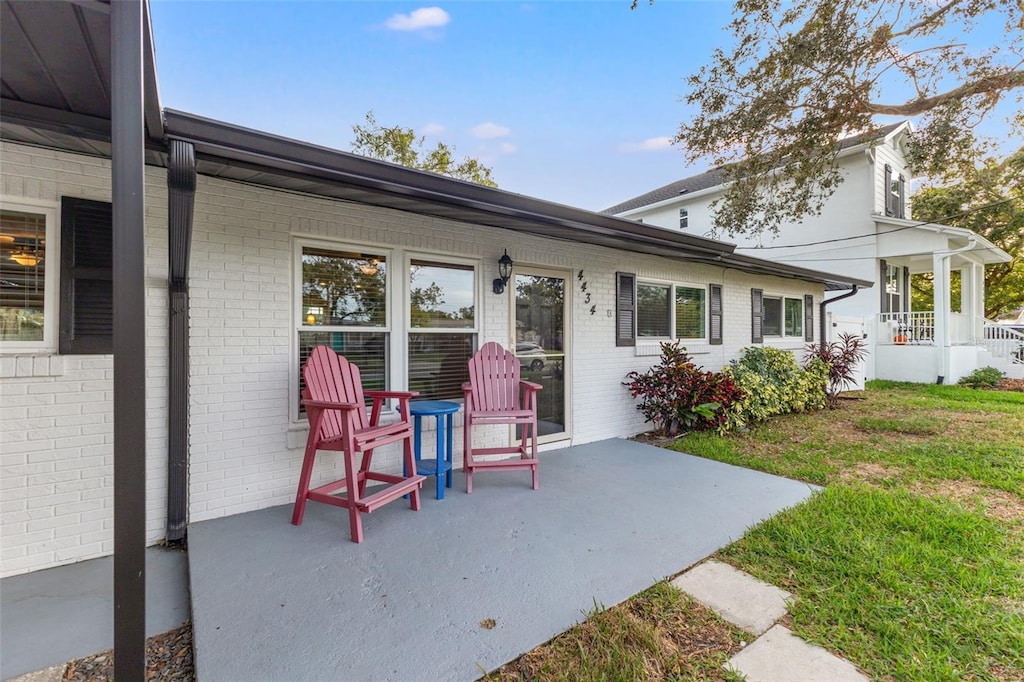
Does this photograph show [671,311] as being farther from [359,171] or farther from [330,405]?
[330,405]

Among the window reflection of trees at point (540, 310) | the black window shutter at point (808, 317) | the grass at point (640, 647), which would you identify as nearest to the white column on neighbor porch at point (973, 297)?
the black window shutter at point (808, 317)

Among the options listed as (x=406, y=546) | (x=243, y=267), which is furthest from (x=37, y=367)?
(x=406, y=546)

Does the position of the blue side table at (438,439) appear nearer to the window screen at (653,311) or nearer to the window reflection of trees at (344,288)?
the window reflection of trees at (344,288)

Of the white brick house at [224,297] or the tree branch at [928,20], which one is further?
the tree branch at [928,20]

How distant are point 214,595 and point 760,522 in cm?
308

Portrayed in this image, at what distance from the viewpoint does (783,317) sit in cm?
786

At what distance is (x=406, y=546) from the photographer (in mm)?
2500

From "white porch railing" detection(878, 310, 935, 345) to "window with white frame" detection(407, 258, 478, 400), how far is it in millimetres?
11275

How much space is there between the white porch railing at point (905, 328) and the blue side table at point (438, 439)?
11742 millimetres

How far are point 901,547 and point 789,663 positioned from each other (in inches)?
56.7

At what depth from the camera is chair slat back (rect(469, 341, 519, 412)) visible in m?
3.57

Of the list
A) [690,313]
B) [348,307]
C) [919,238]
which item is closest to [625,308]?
[690,313]

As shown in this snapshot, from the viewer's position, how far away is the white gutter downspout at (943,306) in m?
9.45

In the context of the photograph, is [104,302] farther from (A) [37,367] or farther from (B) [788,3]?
(B) [788,3]
